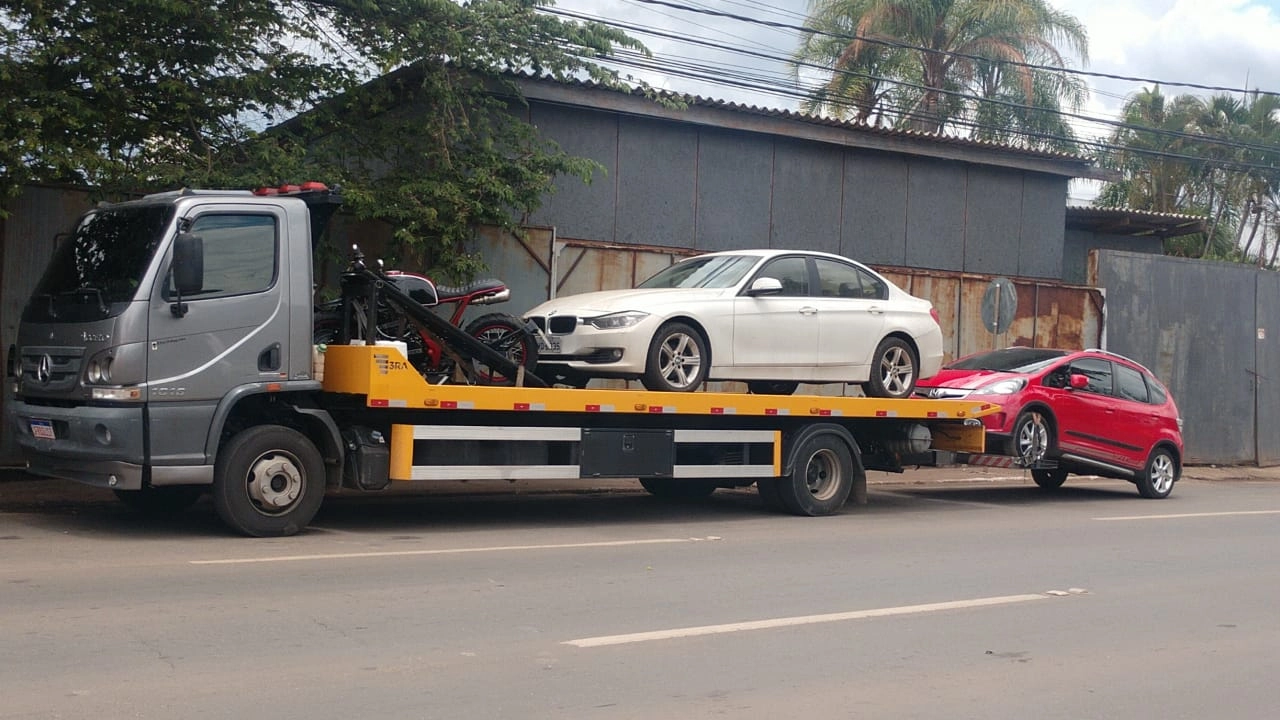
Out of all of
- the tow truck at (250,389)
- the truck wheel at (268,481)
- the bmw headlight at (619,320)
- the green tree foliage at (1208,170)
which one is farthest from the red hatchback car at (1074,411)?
the green tree foliage at (1208,170)

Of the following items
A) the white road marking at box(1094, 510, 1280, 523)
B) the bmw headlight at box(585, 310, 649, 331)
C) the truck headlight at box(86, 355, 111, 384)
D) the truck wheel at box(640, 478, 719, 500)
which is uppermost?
the bmw headlight at box(585, 310, 649, 331)

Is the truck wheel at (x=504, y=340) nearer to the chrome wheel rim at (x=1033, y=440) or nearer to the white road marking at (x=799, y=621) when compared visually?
the white road marking at (x=799, y=621)

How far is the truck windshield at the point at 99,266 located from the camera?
9180 mm

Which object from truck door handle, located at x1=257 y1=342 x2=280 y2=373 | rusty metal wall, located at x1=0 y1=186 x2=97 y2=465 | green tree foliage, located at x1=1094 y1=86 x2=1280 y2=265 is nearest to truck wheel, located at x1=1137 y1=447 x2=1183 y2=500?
truck door handle, located at x1=257 y1=342 x2=280 y2=373

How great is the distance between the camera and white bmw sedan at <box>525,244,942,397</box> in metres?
11.0

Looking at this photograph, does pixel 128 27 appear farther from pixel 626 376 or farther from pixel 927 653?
pixel 927 653

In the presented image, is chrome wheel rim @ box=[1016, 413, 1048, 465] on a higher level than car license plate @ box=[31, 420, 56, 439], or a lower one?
lower

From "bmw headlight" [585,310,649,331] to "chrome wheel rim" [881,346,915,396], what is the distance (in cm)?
312

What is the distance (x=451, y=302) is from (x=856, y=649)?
537cm

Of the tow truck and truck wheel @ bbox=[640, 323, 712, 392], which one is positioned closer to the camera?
the tow truck

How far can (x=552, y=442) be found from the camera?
1080 centimetres

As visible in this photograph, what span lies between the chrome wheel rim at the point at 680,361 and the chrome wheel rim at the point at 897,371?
7.95 ft

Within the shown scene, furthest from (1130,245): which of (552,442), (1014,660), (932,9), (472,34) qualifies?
(1014,660)

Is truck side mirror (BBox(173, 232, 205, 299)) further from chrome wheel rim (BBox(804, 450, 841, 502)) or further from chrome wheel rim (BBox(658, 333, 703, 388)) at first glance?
chrome wheel rim (BBox(804, 450, 841, 502))
